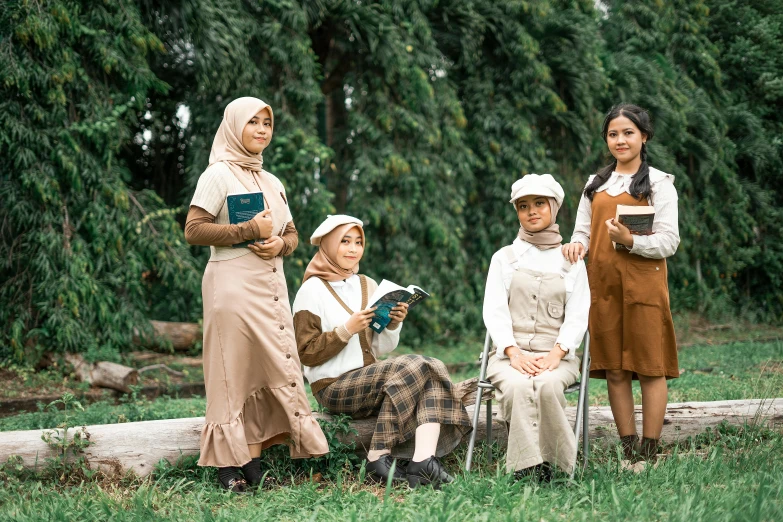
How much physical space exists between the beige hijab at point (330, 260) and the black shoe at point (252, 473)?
104 centimetres

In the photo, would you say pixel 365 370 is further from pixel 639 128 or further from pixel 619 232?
pixel 639 128

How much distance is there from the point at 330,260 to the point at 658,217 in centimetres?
185

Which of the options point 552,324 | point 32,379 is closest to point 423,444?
point 552,324

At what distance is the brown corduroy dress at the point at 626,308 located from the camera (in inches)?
164

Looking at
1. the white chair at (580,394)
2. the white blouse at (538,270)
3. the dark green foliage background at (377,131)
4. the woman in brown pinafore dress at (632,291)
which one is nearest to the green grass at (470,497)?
the white chair at (580,394)

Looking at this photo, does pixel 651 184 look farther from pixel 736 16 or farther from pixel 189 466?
pixel 736 16

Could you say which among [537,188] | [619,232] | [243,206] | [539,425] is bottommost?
[539,425]

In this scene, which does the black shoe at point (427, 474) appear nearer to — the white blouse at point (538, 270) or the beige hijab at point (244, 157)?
the white blouse at point (538, 270)

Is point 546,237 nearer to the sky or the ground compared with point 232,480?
nearer to the sky

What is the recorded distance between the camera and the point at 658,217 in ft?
13.7

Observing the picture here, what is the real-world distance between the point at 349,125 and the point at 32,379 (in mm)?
4689

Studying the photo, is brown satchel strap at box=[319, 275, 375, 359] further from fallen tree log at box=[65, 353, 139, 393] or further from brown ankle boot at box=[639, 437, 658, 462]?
fallen tree log at box=[65, 353, 139, 393]

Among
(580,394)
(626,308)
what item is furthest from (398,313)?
(626,308)

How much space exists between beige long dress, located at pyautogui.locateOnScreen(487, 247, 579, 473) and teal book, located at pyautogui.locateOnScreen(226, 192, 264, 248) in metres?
1.49
